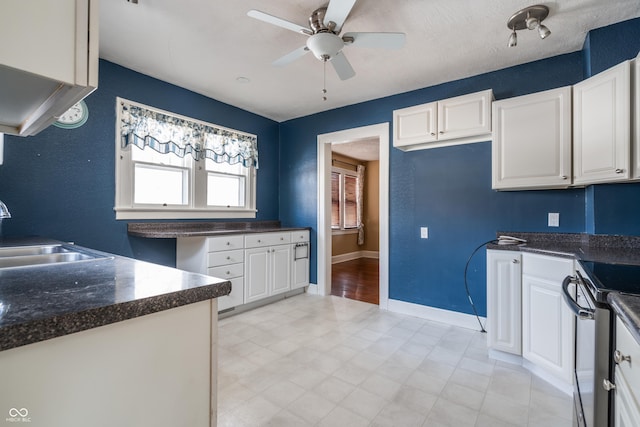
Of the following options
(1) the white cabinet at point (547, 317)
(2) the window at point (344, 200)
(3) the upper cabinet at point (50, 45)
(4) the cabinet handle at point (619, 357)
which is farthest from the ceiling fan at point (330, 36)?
(2) the window at point (344, 200)

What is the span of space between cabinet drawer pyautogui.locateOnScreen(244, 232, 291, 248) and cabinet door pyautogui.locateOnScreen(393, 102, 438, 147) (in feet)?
5.70

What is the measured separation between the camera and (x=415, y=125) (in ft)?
9.82

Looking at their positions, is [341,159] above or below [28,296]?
above

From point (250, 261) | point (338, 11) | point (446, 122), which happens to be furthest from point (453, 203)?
point (250, 261)

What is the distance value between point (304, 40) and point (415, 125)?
4.36ft

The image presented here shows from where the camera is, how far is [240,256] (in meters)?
3.24

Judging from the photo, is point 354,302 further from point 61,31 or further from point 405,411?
point 61,31

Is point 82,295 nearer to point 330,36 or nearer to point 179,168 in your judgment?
point 330,36

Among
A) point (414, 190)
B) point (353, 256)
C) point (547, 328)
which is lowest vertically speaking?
point (353, 256)

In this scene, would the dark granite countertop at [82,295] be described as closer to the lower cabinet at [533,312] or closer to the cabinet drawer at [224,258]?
the cabinet drawer at [224,258]

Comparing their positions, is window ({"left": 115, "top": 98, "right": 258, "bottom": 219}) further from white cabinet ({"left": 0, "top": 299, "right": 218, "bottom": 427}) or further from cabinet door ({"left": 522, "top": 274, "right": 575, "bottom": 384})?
cabinet door ({"left": 522, "top": 274, "right": 575, "bottom": 384})

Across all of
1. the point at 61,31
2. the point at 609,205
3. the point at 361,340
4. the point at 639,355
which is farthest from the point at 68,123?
the point at 609,205

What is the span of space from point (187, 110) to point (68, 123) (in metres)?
1.14

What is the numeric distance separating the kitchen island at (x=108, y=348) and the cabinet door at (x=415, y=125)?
264cm
